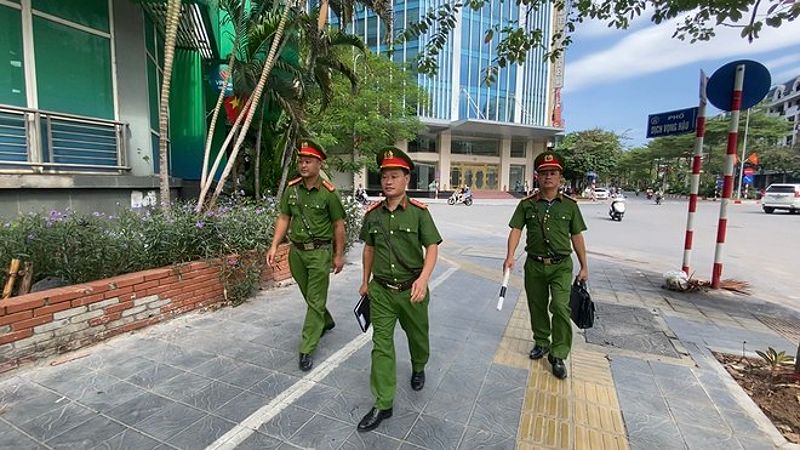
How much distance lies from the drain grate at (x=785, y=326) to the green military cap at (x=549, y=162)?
3.32m

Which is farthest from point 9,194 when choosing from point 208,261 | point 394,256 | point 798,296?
point 798,296

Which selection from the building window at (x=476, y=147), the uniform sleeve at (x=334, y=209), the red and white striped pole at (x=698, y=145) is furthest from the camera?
the building window at (x=476, y=147)

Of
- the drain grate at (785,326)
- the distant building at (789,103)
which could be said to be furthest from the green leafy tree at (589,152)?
the drain grate at (785,326)

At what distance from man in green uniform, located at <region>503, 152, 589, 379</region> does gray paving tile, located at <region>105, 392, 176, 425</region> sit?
8.60 ft

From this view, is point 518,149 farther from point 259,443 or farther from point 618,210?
point 259,443

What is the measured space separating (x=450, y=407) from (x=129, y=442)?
1.87 metres

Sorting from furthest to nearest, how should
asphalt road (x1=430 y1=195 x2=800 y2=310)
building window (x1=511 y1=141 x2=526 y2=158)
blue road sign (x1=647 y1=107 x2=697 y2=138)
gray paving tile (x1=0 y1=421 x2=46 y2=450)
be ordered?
building window (x1=511 y1=141 x2=526 y2=158)
asphalt road (x1=430 y1=195 x2=800 y2=310)
blue road sign (x1=647 y1=107 x2=697 y2=138)
gray paving tile (x1=0 y1=421 x2=46 y2=450)

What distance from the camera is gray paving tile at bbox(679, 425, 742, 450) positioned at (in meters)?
2.36

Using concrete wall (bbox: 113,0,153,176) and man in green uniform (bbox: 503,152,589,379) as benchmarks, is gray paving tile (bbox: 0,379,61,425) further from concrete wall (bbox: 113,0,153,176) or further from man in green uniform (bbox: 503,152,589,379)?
concrete wall (bbox: 113,0,153,176)

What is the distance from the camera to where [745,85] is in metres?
5.17

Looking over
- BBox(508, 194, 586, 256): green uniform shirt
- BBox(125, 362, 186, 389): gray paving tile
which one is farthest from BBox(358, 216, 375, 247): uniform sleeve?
BBox(125, 362, 186, 389): gray paving tile

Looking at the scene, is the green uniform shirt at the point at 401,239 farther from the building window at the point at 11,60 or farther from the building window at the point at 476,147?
the building window at the point at 476,147

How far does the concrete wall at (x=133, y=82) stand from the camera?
247 inches

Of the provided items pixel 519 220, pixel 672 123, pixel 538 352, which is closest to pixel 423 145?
pixel 672 123
